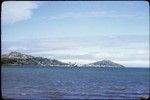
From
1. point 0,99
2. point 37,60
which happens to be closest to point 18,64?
point 37,60

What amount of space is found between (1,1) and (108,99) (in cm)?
1570

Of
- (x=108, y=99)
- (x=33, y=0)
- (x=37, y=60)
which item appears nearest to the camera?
(x=33, y=0)

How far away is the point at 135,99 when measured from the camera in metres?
22.5

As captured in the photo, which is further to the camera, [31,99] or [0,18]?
[31,99]

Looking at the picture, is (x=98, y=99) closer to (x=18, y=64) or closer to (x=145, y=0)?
(x=145, y=0)

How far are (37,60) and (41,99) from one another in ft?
375

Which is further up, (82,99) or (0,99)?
(0,99)

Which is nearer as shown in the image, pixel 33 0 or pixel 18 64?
pixel 33 0

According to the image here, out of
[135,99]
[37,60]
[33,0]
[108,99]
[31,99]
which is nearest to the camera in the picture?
[33,0]

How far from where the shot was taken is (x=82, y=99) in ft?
71.5

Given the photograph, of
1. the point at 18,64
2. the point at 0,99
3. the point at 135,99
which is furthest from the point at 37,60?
the point at 0,99

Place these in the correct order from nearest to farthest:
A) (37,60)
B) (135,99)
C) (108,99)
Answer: (108,99) < (135,99) < (37,60)

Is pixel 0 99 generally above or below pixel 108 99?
above

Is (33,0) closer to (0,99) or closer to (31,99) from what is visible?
(0,99)
